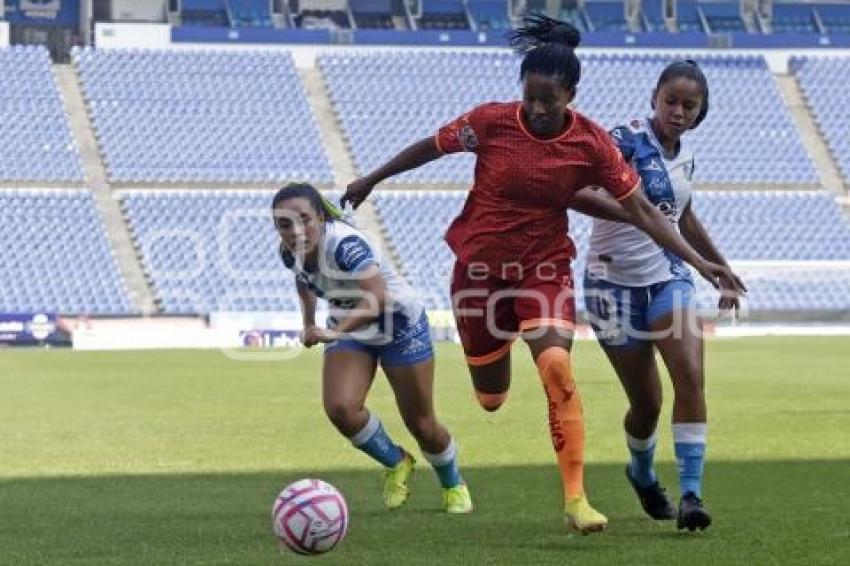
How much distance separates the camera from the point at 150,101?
179 ft

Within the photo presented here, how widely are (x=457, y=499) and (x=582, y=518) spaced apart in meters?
1.97

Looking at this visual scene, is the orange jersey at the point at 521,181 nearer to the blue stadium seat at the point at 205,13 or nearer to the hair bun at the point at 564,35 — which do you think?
the hair bun at the point at 564,35

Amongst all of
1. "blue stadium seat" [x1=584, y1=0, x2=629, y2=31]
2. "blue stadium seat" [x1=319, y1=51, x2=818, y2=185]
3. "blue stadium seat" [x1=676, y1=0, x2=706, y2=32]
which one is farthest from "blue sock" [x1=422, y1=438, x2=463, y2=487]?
"blue stadium seat" [x1=676, y1=0, x2=706, y2=32]

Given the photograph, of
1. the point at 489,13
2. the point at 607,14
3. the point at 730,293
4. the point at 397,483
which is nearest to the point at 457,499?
the point at 397,483

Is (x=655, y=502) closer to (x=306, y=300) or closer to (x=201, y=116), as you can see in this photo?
(x=306, y=300)

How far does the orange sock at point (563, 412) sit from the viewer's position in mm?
8773

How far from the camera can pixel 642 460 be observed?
1004 cm

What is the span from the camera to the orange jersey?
916 cm

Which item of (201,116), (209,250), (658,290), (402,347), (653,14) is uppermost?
(658,290)

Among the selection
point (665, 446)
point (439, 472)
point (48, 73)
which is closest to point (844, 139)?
point (48, 73)

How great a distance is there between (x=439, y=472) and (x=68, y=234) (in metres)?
38.7

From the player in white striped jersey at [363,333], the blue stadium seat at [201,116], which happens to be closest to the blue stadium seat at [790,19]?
the blue stadium seat at [201,116]

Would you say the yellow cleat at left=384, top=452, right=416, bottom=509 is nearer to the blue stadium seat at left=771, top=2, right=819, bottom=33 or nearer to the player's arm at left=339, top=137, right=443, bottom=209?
the player's arm at left=339, top=137, right=443, bottom=209

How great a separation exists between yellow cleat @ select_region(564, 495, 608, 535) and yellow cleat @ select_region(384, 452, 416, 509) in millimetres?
1991
